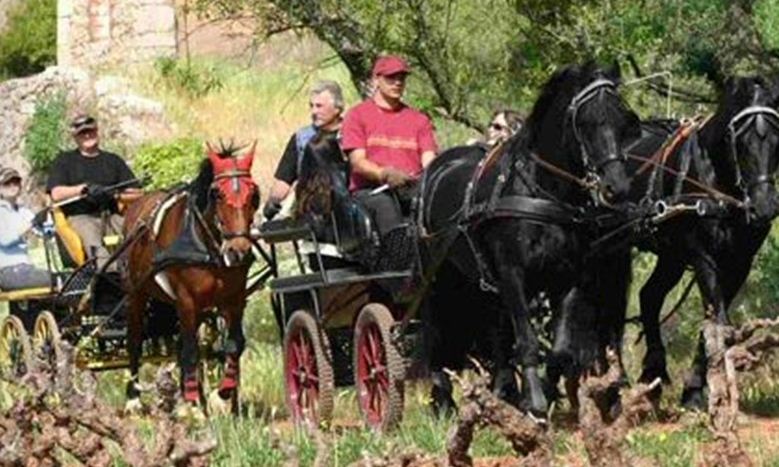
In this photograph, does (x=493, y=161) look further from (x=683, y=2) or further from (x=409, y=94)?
(x=409, y=94)

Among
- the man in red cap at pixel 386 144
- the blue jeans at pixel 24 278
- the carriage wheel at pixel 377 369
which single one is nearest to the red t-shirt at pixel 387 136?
the man in red cap at pixel 386 144

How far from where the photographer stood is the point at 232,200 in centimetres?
1403

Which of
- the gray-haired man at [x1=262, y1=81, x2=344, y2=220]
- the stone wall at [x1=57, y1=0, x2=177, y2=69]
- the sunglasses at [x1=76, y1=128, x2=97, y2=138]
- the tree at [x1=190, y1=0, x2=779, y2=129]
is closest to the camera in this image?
the gray-haired man at [x1=262, y1=81, x2=344, y2=220]

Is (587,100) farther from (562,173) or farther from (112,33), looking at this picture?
(112,33)

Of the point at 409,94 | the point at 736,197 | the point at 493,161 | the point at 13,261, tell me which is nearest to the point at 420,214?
the point at 493,161

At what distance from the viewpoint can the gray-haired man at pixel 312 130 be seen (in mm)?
14164

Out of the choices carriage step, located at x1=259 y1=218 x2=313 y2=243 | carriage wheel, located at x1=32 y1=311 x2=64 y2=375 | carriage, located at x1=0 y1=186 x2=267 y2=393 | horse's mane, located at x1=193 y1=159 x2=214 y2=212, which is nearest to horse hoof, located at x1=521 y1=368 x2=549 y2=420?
carriage step, located at x1=259 y1=218 x2=313 y2=243

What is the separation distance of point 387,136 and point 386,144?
0.05 meters

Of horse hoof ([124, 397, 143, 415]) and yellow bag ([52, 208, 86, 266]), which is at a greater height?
yellow bag ([52, 208, 86, 266])

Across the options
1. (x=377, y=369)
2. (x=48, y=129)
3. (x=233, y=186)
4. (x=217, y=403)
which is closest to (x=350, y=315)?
(x=377, y=369)

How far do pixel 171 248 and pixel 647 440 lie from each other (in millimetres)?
5164

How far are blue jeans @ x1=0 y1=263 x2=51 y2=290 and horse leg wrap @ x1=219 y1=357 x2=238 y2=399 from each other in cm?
235

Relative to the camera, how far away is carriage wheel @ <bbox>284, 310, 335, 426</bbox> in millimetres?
13242

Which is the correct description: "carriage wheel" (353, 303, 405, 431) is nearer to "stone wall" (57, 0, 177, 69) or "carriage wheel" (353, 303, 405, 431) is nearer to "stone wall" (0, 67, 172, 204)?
"stone wall" (0, 67, 172, 204)
